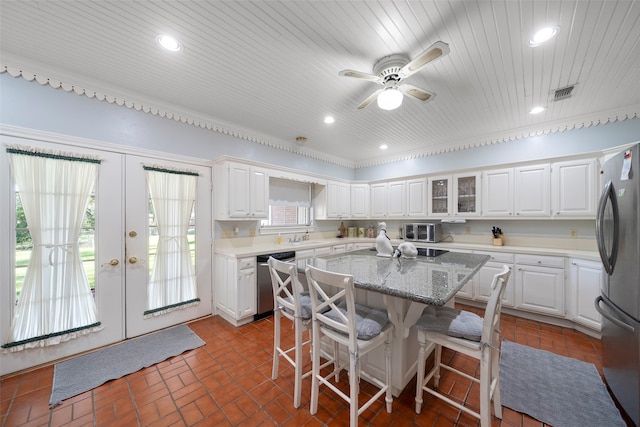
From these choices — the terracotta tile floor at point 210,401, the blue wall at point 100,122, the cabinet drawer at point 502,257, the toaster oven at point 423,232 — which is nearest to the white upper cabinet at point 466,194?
the toaster oven at point 423,232

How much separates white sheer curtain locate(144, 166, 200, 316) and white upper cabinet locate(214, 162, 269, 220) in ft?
1.12

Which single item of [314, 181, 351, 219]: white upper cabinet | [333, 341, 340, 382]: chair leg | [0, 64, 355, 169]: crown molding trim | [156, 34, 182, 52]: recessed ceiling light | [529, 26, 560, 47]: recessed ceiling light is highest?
[156, 34, 182, 52]: recessed ceiling light

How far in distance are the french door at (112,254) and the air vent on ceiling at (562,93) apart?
460cm

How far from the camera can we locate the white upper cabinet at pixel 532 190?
3.38 metres

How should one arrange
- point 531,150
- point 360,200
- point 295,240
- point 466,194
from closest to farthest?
1. point 531,150
2. point 466,194
3. point 295,240
4. point 360,200

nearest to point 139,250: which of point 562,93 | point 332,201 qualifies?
point 332,201

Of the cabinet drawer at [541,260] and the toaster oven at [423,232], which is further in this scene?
the toaster oven at [423,232]

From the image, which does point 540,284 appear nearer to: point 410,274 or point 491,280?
point 491,280

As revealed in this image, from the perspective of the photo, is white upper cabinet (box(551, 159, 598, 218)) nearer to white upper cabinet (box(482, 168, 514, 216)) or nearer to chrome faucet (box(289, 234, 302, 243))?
white upper cabinet (box(482, 168, 514, 216))

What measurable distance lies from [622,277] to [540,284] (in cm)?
166

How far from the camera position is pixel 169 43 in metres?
1.98

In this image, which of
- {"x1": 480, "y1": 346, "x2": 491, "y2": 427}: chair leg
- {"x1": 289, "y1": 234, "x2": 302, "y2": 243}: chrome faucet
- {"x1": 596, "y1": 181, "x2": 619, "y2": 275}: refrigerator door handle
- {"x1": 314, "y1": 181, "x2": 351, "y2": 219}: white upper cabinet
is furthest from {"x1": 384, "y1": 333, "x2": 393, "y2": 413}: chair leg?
{"x1": 314, "y1": 181, "x2": 351, "y2": 219}: white upper cabinet

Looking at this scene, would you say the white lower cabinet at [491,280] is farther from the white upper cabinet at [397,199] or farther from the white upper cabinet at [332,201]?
the white upper cabinet at [332,201]

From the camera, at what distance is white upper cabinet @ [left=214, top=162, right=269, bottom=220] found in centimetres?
330
